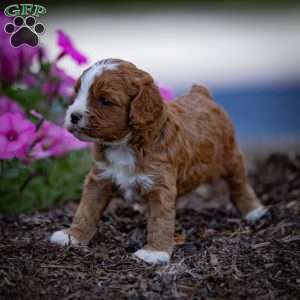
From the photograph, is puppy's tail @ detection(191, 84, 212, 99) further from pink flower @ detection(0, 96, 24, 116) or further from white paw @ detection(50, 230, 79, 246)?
white paw @ detection(50, 230, 79, 246)

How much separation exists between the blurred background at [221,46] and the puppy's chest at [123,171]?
3.70 metres

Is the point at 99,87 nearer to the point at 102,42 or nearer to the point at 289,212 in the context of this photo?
the point at 289,212

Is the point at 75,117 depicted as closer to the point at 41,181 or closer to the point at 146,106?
the point at 146,106

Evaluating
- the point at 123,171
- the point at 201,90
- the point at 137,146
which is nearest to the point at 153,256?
the point at 123,171

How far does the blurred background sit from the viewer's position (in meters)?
10.9

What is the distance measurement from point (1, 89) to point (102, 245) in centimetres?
154

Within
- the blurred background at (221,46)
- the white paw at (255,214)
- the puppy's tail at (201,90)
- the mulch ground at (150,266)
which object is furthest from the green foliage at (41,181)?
the blurred background at (221,46)

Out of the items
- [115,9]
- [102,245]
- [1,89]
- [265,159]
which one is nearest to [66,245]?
[102,245]

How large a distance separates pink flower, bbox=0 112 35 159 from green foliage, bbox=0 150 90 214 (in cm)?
21

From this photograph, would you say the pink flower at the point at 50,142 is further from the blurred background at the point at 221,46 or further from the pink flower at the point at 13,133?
the blurred background at the point at 221,46

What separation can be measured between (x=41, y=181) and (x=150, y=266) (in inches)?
69.4

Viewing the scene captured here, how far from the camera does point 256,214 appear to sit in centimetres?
514

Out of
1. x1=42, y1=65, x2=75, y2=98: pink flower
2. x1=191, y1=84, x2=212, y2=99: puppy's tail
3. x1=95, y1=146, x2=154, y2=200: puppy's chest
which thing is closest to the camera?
x1=95, y1=146, x2=154, y2=200: puppy's chest

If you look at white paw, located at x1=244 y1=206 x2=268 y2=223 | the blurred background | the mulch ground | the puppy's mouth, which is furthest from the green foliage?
the blurred background
